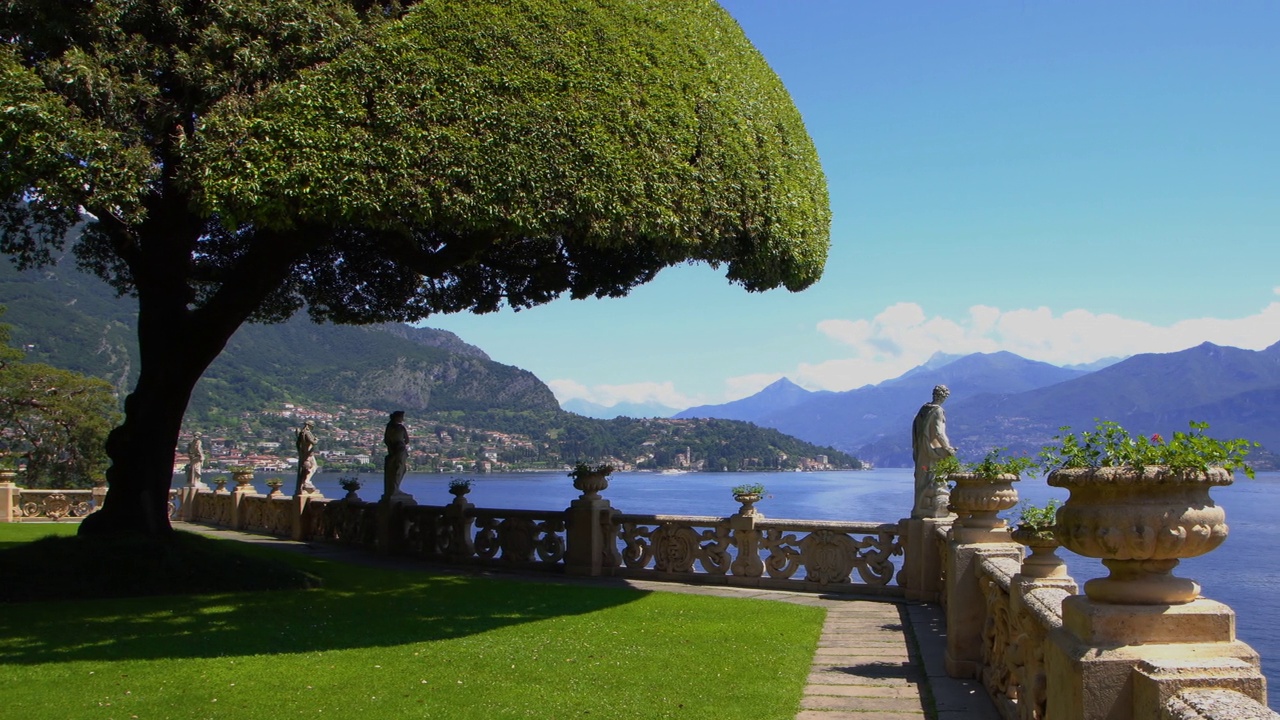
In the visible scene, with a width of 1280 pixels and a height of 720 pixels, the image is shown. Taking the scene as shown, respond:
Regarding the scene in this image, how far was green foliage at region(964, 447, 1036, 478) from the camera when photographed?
7363 millimetres

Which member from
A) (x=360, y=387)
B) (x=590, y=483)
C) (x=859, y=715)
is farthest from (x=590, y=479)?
(x=360, y=387)

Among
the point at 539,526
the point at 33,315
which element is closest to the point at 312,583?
the point at 539,526

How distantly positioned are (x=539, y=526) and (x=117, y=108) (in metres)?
8.21

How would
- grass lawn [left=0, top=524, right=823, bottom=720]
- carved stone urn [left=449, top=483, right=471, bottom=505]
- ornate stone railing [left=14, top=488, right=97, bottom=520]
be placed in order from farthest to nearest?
ornate stone railing [left=14, top=488, right=97, bottom=520] → carved stone urn [left=449, top=483, right=471, bottom=505] → grass lawn [left=0, top=524, right=823, bottom=720]

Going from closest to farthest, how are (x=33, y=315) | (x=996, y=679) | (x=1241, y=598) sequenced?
(x=996, y=679), (x=1241, y=598), (x=33, y=315)

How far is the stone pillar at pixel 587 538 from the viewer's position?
14.4m

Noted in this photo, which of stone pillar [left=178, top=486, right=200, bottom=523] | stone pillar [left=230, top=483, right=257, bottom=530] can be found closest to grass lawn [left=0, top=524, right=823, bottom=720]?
stone pillar [left=230, top=483, right=257, bottom=530]

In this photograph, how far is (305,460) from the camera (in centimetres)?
2178

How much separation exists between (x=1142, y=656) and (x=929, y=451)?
9.24 m

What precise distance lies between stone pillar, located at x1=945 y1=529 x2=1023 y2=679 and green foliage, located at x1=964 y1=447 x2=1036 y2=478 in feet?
1.74

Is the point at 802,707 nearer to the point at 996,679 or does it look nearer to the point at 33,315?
the point at 996,679

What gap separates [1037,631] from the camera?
4.78 meters

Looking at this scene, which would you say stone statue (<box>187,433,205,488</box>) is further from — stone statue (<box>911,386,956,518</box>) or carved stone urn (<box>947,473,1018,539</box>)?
carved stone urn (<box>947,473,1018,539</box>)

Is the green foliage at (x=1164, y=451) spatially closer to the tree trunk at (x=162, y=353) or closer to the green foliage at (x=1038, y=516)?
the green foliage at (x=1038, y=516)
